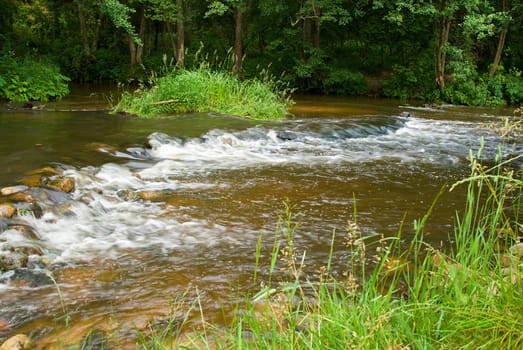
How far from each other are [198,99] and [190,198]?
6927 mm

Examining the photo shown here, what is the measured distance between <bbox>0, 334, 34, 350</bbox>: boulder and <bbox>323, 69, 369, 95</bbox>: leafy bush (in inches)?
810

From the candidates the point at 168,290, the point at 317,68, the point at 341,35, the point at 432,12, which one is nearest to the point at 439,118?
the point at 432,12

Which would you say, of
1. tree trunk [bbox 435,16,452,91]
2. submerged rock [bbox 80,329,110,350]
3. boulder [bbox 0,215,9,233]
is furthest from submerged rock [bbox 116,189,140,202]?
tree trunk [bbox 435,16,452,91]

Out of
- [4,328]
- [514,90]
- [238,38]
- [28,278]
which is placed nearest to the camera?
[4,328]

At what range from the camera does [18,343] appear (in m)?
2.77

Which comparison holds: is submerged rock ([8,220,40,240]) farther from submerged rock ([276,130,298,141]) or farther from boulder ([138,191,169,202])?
submerged rock ([276,130,298,141])

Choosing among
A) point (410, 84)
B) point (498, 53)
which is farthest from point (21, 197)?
point (498, 53)

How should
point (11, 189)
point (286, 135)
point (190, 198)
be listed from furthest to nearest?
point (286, 135)
point (190, 198)
point (11, 189)

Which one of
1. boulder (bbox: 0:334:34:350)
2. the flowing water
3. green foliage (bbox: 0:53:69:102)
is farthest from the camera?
green foliage (bbox: 0:53:69:102)

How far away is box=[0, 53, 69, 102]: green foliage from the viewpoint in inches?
579

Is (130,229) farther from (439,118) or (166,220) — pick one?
(439,118)

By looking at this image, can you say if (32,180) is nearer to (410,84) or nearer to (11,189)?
(11,189)

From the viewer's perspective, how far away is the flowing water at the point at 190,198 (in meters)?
3.50

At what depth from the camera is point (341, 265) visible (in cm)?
402
